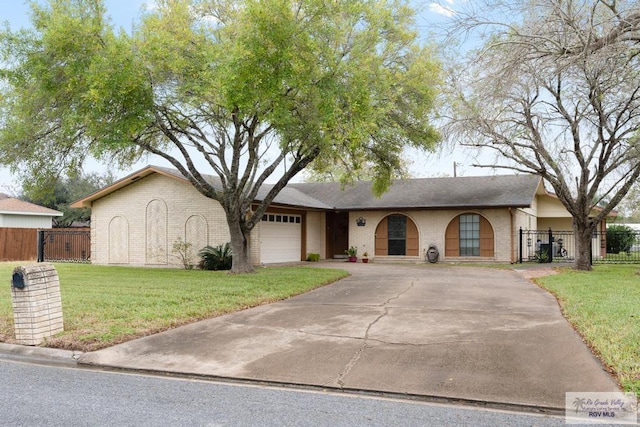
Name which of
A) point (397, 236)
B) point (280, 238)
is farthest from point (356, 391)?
point (397, 236)

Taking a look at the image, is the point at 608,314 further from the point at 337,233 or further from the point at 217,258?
the point at 337,233

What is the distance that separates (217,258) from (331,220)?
884 centimetres

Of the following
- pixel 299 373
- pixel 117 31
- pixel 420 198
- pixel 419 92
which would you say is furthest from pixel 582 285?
pixel 117 31

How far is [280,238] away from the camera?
22219mm

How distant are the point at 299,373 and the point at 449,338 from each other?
8.41 feet

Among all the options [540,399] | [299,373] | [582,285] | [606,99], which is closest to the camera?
[540,399]

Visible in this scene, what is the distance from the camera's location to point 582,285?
13.1 meters

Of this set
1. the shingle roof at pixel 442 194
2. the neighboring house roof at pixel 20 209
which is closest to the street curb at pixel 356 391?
the shingle roof at pixel 442 194

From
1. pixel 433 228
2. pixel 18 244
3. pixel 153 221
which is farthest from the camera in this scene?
pixel 18 244

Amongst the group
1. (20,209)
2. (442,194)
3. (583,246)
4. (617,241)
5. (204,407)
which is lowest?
(204,407)

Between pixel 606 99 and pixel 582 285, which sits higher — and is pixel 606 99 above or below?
above

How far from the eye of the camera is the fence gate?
2475 cm

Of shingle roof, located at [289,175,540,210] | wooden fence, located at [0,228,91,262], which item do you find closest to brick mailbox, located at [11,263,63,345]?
shingle roof, located at [289,175,540,210]

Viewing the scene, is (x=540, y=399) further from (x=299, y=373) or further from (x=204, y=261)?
(x=204, y=261)
